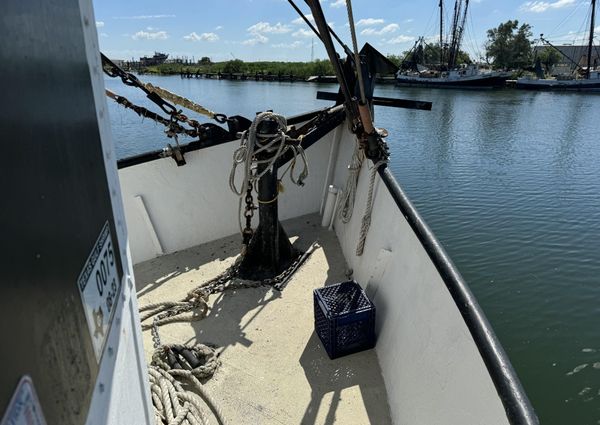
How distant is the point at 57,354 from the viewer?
78 centimetres

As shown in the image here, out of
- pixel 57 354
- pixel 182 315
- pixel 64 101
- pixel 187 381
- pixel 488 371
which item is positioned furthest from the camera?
pixel 182 315

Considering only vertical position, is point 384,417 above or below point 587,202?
above

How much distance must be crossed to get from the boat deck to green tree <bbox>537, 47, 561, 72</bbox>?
3028 inches

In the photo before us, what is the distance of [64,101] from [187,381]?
2328 millimetres

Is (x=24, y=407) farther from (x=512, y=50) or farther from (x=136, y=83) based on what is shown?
(x=512, y=50)

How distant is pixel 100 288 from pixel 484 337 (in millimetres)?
1449

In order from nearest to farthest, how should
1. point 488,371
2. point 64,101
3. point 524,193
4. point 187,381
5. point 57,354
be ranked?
point 57,354
point 64,101
point 488,371
point 187,381
point 524,193

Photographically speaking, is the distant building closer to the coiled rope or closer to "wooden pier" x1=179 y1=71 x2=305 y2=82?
"wooden pier" x1=179 y1=71 x2=305 y2=82

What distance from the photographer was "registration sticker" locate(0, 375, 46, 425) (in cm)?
61

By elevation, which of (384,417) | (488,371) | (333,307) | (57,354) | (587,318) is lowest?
(587,318)

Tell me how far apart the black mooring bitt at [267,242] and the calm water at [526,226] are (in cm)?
292

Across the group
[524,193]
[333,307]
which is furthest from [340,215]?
[524,193]

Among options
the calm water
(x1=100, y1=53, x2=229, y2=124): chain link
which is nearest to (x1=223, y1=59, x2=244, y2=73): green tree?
the calm water

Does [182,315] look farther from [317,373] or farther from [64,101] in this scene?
[64,101]
